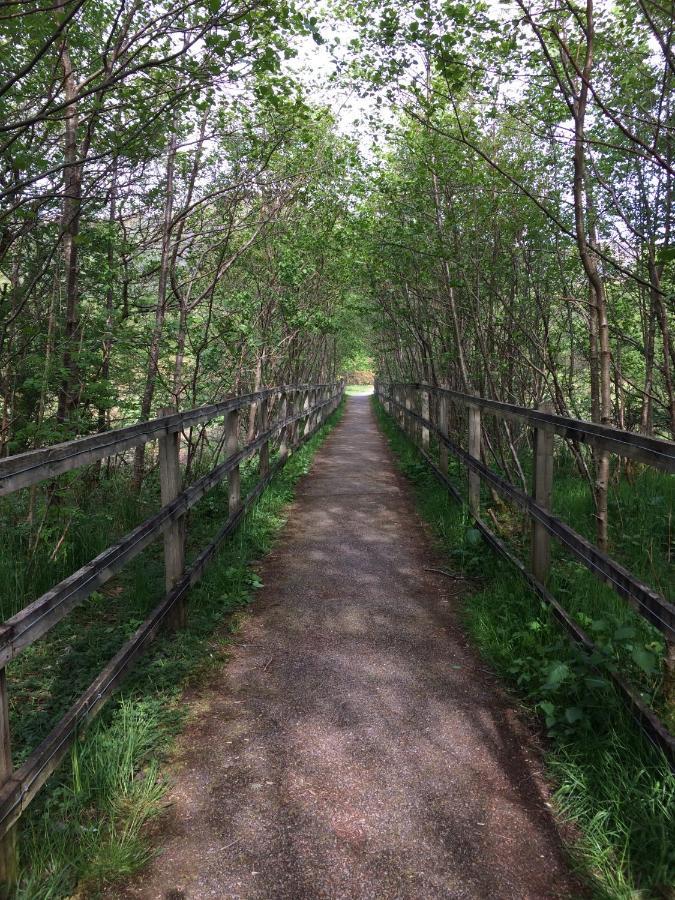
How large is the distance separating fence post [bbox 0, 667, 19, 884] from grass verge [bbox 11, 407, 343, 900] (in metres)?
0.05

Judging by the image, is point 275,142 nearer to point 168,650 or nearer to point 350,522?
point 350,522

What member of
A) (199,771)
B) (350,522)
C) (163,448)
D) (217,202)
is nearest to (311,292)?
(217,202)

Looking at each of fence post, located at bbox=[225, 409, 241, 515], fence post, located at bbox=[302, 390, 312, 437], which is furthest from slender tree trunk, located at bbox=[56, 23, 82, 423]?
fence post, located at bbox=[302, 390, 312, 437]

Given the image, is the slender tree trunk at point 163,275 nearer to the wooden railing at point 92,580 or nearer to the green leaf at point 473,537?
the wooden railing at point 92,580

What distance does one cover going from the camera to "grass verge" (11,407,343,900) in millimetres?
1836

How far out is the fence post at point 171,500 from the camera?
3.34m

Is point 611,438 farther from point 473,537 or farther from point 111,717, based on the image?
point 111,717

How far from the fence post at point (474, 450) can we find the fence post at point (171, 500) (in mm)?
2976

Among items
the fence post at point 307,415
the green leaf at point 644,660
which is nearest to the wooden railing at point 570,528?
the green leaf at point 644,660

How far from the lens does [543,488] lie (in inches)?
136

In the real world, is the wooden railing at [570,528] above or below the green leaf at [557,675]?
above

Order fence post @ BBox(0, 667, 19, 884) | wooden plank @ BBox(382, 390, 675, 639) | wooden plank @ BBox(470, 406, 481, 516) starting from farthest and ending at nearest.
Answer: wooden plank @ BBox(470, 406, 481, 516)
wooden plank @ BBox(382, 390, 675, 639)
fence post @ BBox(0, 667, 19, 884)

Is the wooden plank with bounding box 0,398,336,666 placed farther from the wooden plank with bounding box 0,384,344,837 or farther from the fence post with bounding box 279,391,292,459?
the fence post with bounding box 279,391,292,459

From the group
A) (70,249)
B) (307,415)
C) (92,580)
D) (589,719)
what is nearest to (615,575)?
(589,719)
